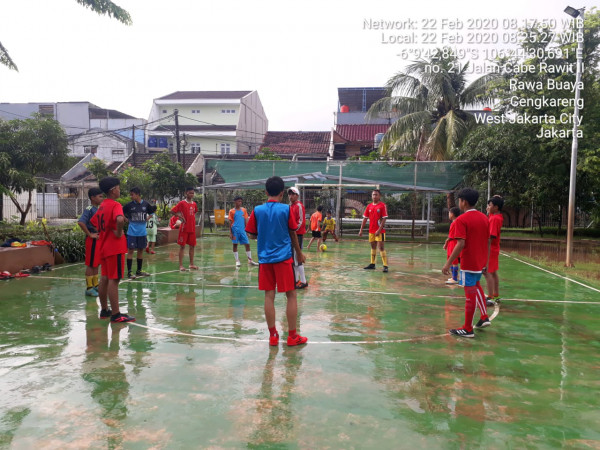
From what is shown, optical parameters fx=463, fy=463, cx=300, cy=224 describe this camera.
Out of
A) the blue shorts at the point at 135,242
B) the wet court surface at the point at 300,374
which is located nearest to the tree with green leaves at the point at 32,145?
the blue shorts at the point at 135,242

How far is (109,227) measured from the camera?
5.56 metres

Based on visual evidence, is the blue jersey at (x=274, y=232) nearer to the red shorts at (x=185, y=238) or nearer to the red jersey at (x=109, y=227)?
the red jersey at (x=109, y=227)

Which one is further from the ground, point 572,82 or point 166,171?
point 572,82

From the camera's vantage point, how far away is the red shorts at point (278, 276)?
4.76 meters

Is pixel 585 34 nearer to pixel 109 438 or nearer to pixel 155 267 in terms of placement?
pixel 155 267

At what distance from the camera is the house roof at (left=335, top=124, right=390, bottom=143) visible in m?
36.4

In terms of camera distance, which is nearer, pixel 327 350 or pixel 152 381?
pixel 152 381

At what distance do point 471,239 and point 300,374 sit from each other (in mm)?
2610

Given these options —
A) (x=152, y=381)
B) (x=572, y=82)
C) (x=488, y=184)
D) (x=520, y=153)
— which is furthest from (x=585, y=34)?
(x=152, y=381)

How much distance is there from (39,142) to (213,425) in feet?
57.3

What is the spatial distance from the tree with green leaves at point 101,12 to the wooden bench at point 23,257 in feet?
18.5

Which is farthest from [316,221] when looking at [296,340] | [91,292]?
[296,340]

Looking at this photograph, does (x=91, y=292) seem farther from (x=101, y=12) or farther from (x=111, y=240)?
(x=101, y=12)

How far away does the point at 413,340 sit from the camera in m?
5.16
